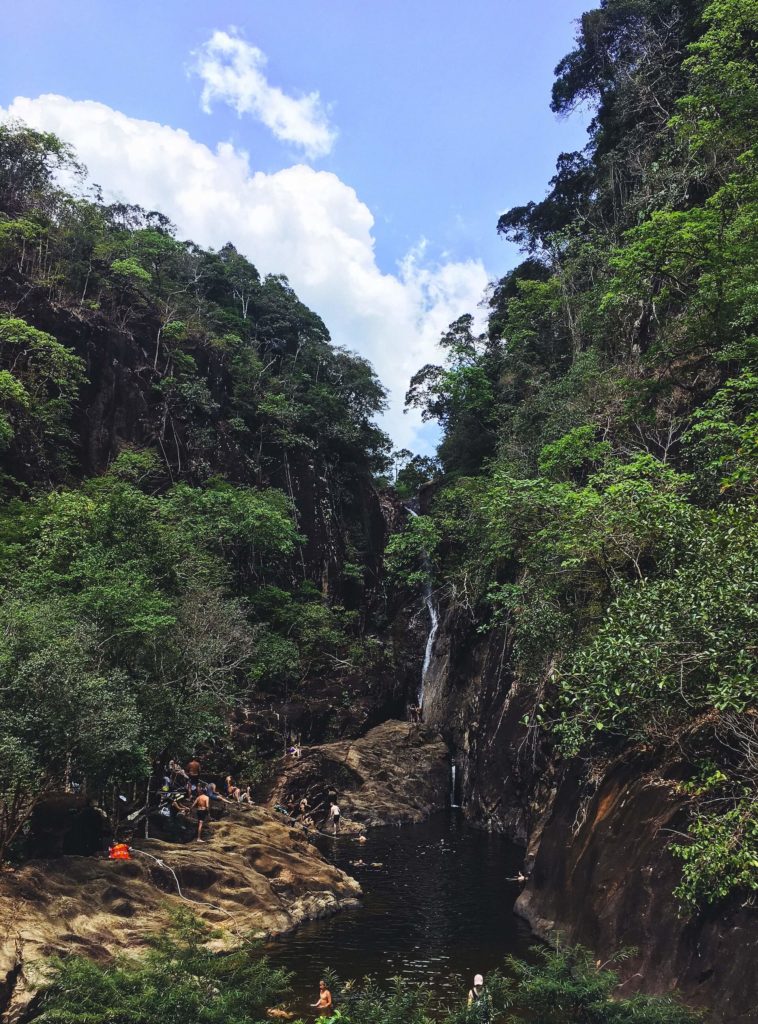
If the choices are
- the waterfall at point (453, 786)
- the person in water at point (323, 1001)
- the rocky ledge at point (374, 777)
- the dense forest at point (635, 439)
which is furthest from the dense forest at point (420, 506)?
the waterfall at point (453, 786)

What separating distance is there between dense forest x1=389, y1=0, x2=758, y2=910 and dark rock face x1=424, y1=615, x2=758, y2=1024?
1.69ft

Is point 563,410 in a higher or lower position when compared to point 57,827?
higher

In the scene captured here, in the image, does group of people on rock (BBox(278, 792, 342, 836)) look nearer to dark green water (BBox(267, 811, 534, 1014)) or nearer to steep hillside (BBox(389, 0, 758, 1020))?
dark green water (BBox(267, 811, 534, 1014))

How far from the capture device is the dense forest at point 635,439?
962 cm

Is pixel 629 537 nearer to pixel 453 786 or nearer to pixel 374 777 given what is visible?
pixel 374 777

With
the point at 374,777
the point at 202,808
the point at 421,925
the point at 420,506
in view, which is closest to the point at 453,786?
the point at 374,777

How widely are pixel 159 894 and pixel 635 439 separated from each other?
18213 millimetres

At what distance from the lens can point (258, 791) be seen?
27.1 meters

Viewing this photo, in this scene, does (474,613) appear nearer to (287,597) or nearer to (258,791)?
(287,597)

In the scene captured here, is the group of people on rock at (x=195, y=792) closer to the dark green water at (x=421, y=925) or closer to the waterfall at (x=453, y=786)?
the dark green water at (x=421, y=925)

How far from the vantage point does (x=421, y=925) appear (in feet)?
48.8

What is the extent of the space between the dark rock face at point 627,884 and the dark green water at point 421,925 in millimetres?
1131

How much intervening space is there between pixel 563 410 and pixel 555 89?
25017mm

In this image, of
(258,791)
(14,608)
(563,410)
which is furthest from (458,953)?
(563,410)
